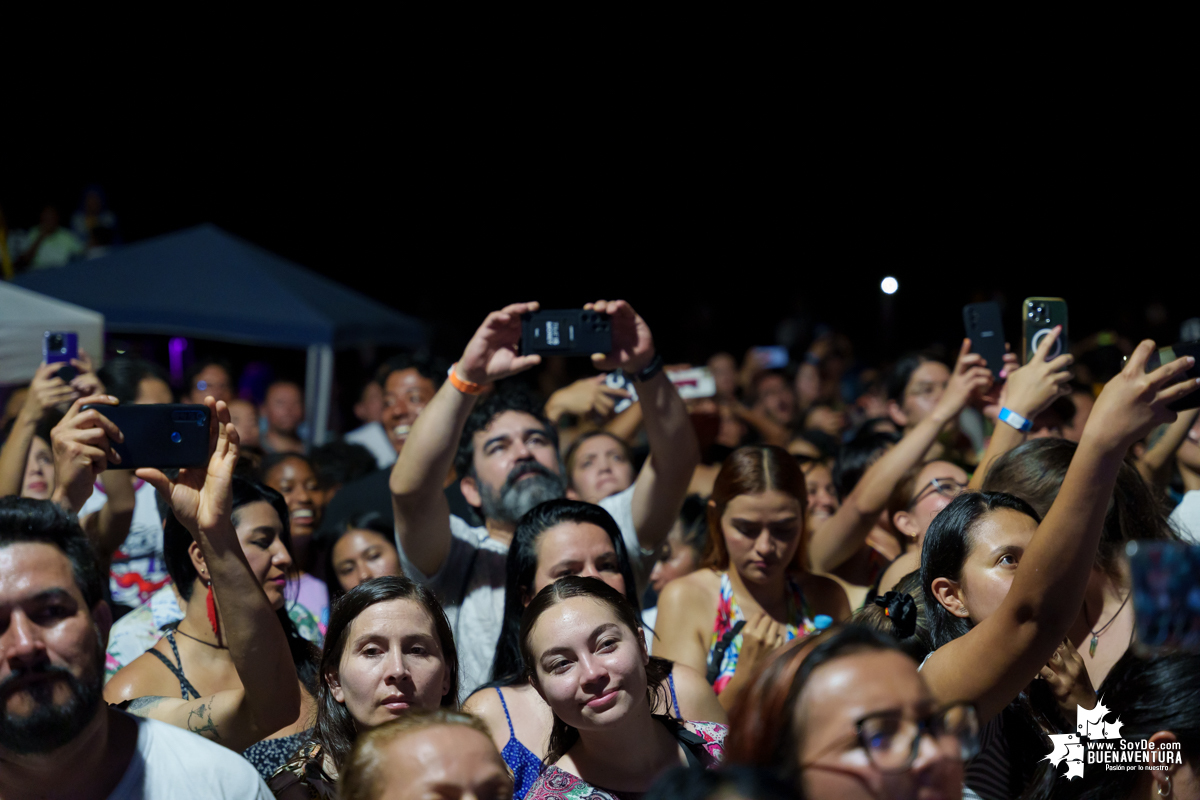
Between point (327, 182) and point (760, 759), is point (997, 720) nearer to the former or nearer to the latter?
point (760, 759)

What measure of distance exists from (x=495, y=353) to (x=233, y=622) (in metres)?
1.05

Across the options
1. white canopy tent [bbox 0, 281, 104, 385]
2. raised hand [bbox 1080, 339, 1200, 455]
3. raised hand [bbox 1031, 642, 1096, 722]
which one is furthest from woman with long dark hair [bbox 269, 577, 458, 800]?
white canopy tent [bbox 0, 281, 104, 385]

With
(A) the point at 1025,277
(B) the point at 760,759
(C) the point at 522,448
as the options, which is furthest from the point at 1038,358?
(A) the point at 1025,277

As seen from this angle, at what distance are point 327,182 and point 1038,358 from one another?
13554 mm

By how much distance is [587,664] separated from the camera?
2.22m

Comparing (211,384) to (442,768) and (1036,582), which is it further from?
(1036,582)

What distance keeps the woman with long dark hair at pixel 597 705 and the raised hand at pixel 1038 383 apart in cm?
134

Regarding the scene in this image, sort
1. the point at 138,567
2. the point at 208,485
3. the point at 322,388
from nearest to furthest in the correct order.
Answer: the point at 208,485 < the point at 138,567 < the point at 322,388

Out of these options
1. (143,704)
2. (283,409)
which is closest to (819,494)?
(143,704)

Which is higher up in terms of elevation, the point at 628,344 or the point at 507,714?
the point at 628,344

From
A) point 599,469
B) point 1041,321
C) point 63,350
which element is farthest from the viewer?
point 599,469

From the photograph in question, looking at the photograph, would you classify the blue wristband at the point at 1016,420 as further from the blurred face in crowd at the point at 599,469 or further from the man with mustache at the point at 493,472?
the blurred face in crowd at the point at 599,469

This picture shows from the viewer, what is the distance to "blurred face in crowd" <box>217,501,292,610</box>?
2.98 metres

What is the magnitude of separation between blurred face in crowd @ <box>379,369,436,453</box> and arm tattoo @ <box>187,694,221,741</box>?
8.22ft
